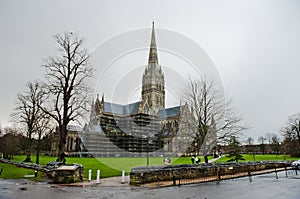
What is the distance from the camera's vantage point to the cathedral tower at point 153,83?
101m

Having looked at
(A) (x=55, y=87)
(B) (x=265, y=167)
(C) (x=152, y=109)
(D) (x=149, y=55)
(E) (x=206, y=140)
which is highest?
(D) (x=149, y=55)

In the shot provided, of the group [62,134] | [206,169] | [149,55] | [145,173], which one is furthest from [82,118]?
[149,55]

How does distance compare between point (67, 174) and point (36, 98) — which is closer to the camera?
point (67, 174)

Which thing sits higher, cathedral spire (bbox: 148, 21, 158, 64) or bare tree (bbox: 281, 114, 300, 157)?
cathedral spire (bbox: 148, 21, 158, 64)

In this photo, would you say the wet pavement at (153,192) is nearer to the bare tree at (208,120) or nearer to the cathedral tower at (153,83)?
the bare tree at (208,120)

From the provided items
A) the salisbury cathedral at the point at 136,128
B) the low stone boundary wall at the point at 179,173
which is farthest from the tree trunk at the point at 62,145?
the salisbury cathedral at the point at 136,128

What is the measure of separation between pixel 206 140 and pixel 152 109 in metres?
74.3

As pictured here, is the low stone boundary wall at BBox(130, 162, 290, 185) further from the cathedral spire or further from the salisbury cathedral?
the cathedral spire

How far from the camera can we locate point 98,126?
278ft

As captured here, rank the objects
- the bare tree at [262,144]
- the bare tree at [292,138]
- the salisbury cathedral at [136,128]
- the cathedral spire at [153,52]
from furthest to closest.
→ the cathedral spire at [153,52], the bare tree at [262,144], the salisbury cathedral at [136,128], the bare tree at [292,138]

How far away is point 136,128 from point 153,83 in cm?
3055

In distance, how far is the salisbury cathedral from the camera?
73.1 m

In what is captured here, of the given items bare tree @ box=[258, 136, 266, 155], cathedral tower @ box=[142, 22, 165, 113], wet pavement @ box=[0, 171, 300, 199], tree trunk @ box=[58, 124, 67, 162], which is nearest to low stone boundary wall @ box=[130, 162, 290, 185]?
wet pavement @ box=[0, 171, 300, 199]

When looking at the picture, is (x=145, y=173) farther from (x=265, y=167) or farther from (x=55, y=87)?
(x=265, y=167)
